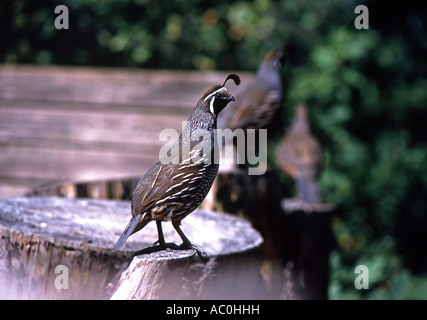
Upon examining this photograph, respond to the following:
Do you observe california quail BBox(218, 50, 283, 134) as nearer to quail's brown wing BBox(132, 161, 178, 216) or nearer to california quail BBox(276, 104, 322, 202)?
california quail BBox(276, 104, 322, 202)

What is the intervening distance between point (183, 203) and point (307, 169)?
123 inches

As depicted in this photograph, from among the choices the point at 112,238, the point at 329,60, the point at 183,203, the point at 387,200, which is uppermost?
the point at 329,60

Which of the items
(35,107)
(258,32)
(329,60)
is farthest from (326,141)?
(35,107)

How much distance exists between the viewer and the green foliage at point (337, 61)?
235 inches

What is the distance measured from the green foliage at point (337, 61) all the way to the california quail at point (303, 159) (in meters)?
1.02

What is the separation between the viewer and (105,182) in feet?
11.0

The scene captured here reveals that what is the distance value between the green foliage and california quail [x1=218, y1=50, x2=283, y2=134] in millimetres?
1464

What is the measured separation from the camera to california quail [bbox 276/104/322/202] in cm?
481

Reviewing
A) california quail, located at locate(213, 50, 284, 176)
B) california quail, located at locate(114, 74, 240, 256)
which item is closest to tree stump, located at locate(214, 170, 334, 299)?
california quail, located at locate(213, 50, 284, 176)

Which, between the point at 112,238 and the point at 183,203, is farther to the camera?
the point at 112,238

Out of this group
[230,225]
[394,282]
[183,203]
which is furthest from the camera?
[394,282]

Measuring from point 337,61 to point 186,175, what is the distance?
445cm
